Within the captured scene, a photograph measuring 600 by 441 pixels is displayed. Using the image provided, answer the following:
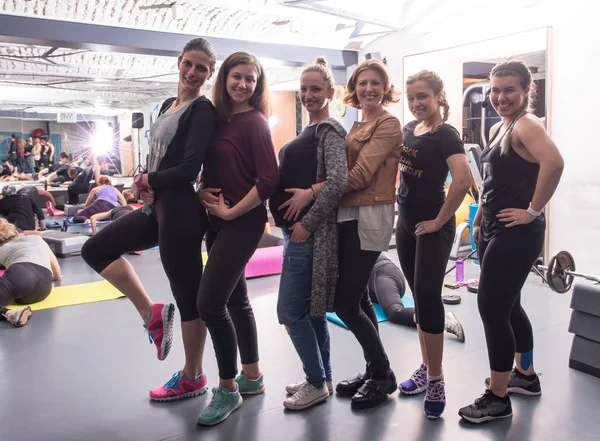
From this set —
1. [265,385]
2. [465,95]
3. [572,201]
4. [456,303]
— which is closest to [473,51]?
[465,95]

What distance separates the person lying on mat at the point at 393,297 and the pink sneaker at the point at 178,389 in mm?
1314

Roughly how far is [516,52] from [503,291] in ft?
12.9

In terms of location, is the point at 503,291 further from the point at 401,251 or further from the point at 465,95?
the point at 465,95

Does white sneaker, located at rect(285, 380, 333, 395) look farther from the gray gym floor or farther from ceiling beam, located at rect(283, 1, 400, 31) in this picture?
ceiling beam, located at rect(283, 1, 400, 31)

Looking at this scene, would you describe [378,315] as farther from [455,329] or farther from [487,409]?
[487,409]

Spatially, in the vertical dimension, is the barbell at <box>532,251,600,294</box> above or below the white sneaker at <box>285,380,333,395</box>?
above

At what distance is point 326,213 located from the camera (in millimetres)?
2246

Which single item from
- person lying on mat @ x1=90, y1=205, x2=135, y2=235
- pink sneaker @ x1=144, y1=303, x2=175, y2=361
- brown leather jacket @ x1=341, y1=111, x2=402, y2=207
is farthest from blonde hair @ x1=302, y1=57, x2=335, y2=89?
person lying on mat @ x1=90, y1=205, x2=135, y2=235

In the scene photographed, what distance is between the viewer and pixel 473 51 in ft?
19.6

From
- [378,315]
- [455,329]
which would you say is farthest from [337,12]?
[455,329]

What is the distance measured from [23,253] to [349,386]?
3019mm

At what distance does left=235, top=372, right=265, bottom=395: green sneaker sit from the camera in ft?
8.82

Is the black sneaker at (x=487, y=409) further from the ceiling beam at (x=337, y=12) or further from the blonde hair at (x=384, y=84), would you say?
the ceiling beam at (x=337, y=12)

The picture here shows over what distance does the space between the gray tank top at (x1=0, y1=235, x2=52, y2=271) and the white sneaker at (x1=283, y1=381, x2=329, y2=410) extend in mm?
2808
